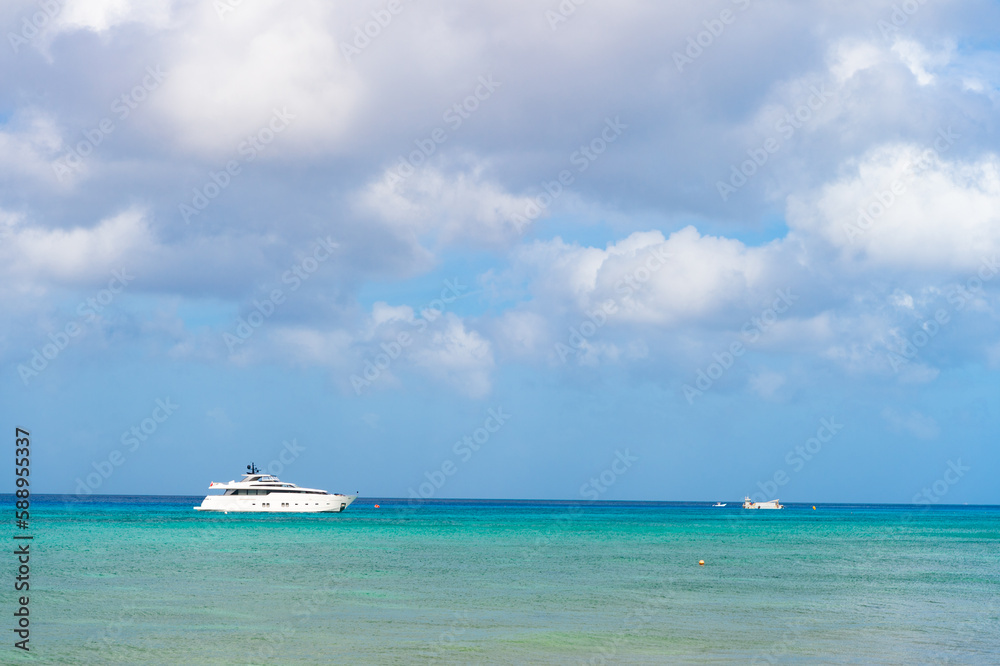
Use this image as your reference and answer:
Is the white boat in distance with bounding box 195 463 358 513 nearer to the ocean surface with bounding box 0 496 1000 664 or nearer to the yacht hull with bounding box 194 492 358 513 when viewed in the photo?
the yacht hull with bounding box 194 492 358 513

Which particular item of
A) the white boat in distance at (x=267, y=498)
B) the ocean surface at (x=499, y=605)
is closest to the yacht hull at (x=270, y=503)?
the white boat in distance at (x=267, y=498)

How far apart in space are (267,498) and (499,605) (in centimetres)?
10103

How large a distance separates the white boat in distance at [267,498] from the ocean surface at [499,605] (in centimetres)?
6323

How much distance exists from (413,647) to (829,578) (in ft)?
93.9

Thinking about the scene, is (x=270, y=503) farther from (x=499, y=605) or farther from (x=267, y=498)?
(x=499, y=605)

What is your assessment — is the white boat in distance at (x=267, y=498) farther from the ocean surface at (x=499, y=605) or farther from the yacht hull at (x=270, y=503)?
the ocean surface at (x=499, y=605)

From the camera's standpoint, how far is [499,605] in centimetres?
3697

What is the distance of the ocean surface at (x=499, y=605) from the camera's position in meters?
27.7

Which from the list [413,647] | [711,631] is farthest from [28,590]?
[711,631]

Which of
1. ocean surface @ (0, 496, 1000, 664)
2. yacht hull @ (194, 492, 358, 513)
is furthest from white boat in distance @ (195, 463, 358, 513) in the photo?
ocean surface @ (0, 496, 1000, 664)

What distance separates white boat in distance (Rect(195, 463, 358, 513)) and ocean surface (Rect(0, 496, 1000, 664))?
207 ft

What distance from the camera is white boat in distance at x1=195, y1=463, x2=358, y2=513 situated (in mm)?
132000

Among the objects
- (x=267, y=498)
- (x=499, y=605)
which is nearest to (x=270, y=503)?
(x=267, y=498)

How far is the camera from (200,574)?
4738cm
